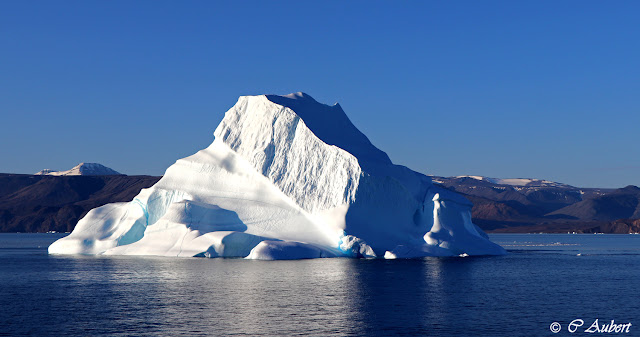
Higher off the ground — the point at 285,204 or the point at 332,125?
the point at 332,125

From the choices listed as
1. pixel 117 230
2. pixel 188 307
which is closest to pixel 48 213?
pixel 117 230

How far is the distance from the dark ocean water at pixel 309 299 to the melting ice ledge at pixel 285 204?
9.81 feet

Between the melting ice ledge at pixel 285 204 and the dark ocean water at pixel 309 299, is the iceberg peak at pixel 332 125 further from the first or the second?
the dark ocean water at pixel 309 299

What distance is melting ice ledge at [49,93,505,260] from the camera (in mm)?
51562

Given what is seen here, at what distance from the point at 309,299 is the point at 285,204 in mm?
23848

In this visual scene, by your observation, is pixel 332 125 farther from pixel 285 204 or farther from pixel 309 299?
pixel 309 299

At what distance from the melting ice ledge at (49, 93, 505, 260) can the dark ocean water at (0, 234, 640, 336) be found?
9.81 feet

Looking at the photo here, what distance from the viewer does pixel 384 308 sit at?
28438 millimetres

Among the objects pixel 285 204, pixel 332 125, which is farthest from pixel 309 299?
pixel 332 125

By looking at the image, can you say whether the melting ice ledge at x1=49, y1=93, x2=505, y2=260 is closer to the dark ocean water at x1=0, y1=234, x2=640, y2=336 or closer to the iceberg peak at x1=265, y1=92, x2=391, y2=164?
the iceberg peak at x1=265, y1=92, x2=391, y2=164

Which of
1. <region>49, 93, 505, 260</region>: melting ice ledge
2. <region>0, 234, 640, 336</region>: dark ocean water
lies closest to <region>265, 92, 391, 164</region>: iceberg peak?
<region>49, 93, 505, 260</region>: melting ice ledge

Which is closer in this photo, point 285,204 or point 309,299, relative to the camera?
point 309,299

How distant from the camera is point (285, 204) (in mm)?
53750

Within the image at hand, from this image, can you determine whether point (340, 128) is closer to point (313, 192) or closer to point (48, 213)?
point (313, 192)
